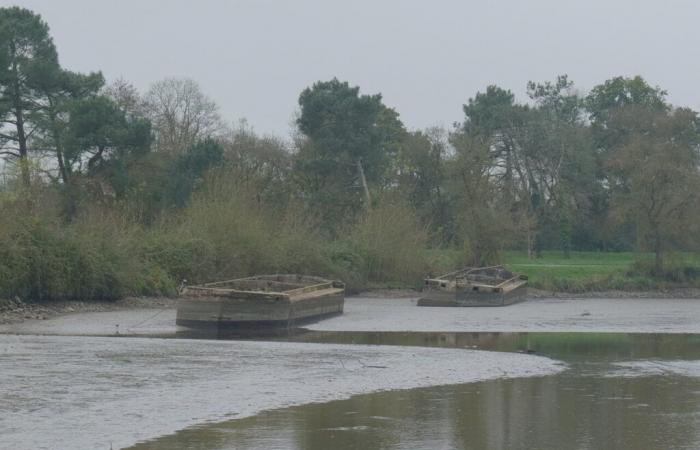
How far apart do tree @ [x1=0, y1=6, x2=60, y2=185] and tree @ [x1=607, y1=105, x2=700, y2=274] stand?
2993cm

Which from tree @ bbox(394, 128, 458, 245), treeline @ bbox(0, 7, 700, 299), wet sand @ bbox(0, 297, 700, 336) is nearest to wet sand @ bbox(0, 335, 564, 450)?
wet sand @ bbox(0, 297, 700, 336)

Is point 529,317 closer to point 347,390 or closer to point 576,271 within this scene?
point 347,390

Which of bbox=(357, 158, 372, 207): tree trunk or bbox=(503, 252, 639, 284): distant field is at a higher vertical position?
bbox=(357, 158, 372, 207): tree trunk

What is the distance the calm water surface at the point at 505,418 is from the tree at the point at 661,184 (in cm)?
3548

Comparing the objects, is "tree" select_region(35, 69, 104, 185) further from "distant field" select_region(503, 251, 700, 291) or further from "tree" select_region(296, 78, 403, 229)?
"distant field" select_region(503, 251, 700, 291)

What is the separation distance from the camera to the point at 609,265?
214ft

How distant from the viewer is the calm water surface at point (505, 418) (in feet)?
42.9

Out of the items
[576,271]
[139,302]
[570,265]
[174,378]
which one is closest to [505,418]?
[174,378]

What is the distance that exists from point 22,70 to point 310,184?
19128mm

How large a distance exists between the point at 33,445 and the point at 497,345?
16.0 meters

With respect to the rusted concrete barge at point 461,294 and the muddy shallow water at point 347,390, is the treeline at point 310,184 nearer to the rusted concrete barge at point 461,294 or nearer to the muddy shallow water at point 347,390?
the rusted concrete barge at point 461,294

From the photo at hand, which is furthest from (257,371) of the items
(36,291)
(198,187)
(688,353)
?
(198,187)

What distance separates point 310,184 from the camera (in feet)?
222

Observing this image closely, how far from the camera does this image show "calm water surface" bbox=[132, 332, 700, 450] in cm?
1307
